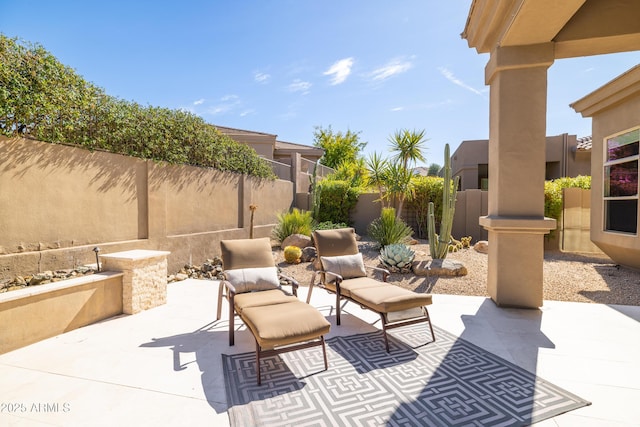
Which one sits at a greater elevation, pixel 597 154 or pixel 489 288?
pixel 597 154

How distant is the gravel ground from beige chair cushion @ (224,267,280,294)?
2235mm

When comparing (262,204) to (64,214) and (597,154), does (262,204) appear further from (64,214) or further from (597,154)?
(597,154)

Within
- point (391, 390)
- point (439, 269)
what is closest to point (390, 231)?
point (439, 269)

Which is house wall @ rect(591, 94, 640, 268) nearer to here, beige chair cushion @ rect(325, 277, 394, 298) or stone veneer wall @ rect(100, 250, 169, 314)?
beige chair cushion @ rect(325, 277, 394, 298)

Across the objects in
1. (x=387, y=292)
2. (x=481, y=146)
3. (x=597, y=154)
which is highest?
(x=481, y=146)

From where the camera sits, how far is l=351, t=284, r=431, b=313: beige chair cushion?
10.7 ft

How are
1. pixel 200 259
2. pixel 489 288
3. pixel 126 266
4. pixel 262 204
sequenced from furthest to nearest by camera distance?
pixel 262 204, pixel 200 259, pixel 489 288, pixel 126 266

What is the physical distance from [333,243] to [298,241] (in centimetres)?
383

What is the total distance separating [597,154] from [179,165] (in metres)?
9.95

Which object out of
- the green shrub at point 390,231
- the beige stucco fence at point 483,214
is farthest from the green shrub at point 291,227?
the beige stucco fence at point 483,214

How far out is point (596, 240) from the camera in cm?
732

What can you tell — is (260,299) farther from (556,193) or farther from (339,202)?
(556,193)

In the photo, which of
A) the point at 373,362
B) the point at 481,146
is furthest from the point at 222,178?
the point at 481,146

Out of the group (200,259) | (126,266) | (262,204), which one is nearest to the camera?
(126,266)
